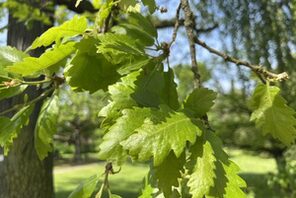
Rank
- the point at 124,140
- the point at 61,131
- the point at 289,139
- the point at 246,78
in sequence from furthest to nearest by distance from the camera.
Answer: the point at 61,131 → the point at 246,78 → the point at 289,139 → the point at 124,140

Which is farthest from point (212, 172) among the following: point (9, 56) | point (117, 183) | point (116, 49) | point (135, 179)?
point (135, 179)

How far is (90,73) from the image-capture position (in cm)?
73

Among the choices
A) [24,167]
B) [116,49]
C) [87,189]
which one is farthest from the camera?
[24,167]

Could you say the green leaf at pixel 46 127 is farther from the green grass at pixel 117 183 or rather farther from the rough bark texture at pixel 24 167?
the green grass at pixel 117 183

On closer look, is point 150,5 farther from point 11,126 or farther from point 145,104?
point 11,126

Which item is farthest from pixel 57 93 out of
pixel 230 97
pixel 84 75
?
pixel 230 97

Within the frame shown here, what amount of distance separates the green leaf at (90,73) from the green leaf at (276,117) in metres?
0.26

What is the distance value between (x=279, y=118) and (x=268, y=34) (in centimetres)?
185

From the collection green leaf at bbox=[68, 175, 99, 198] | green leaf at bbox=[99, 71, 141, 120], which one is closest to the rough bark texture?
green leaf at bbox=[68, 175, 99, 198]

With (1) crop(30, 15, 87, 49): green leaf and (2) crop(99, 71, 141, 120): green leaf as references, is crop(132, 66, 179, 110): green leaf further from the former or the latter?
(1) crop(30, 15, 87, 49): green leaf

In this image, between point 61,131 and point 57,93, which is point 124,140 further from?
point 61,131

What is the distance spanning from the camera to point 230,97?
21.6 ft

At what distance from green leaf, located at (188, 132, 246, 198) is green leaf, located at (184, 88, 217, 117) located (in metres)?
0.05

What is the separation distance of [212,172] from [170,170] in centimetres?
6
